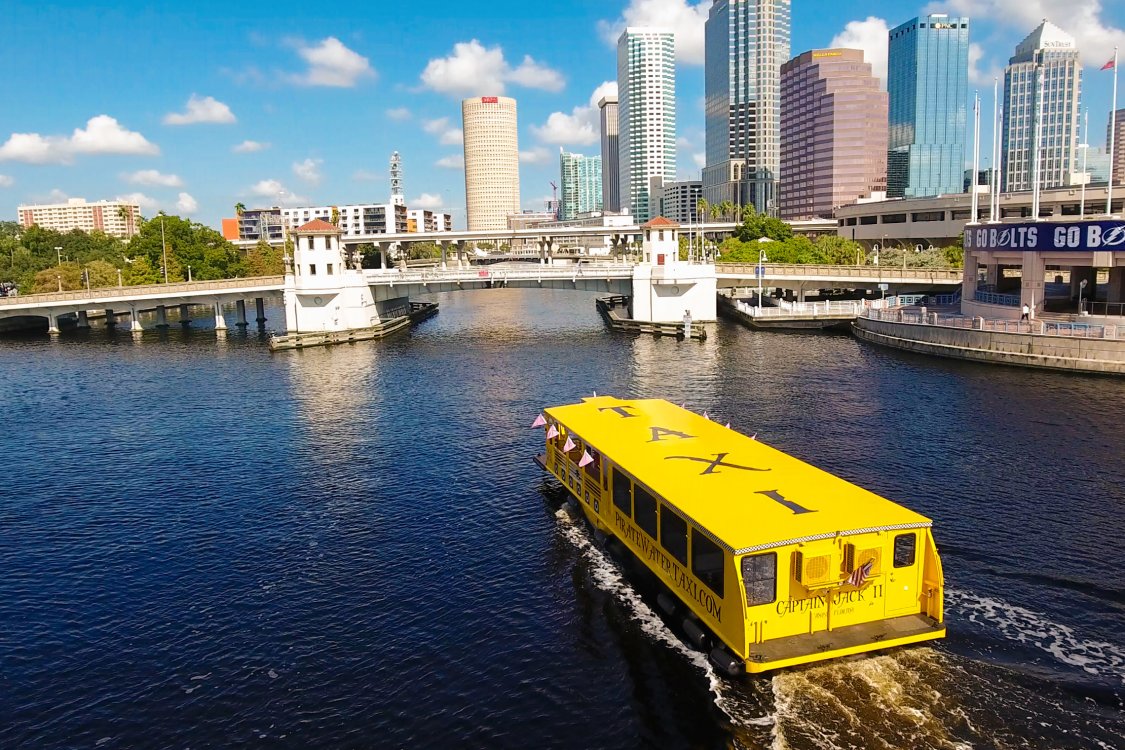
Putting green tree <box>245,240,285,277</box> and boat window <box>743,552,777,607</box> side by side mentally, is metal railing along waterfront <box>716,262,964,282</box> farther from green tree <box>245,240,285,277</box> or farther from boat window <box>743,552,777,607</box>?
green tree <box>245,240,285,277</box>

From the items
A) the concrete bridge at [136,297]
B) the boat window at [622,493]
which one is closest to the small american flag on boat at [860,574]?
the boat window at [622,493]

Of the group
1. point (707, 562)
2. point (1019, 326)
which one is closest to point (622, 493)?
point (707, 562)

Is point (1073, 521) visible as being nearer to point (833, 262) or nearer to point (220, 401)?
point (220, 401)

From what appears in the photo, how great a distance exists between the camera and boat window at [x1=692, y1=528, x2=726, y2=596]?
69.6 feet

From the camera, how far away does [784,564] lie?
20.2 meters

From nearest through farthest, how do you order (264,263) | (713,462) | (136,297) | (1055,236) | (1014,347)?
(713,462) < (1014,347) < (1055,236) < (136,297) < (264,263)

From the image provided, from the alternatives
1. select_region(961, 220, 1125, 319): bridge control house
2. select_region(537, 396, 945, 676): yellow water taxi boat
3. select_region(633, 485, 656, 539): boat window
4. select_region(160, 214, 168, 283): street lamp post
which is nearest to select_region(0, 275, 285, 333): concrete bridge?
select_region(160, 214, 168, 283): street lamp post

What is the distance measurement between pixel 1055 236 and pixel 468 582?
2520 inches

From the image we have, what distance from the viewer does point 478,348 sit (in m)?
90.7

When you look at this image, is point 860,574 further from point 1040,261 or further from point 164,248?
point 164,248

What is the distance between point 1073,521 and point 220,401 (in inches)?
2167

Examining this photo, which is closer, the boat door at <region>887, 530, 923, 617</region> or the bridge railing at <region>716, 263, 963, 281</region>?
the boat door at <region>887, 530, 923, 617</region>

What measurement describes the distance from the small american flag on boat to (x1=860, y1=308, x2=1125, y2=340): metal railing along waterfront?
5318cm

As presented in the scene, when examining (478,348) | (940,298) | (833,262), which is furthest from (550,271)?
(833,262)
